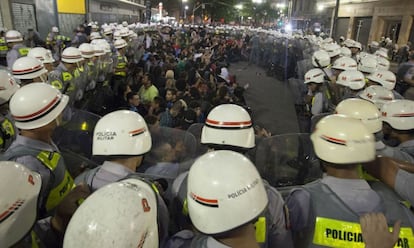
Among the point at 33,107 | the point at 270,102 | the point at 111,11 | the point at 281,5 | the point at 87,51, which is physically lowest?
the point at 270,102

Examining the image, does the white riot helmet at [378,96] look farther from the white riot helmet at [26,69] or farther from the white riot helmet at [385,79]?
the white riot helmet at [26,69]

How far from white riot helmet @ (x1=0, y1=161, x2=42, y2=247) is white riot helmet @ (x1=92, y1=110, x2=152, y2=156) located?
27.6 inches

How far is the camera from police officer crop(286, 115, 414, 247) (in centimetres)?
193

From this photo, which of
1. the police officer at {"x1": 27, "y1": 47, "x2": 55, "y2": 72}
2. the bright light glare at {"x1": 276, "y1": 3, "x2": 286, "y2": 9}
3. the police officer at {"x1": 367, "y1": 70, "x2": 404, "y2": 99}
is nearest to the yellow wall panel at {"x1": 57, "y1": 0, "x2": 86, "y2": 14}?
the police officer at {"x1": 27, "y1": 47, "x2": 55, "y2": 72}

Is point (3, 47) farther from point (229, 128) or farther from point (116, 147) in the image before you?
point (229, 128)

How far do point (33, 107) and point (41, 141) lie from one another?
0.97ft

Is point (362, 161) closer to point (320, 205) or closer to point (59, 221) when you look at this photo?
point (320, 205)

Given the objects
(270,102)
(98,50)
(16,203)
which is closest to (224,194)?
(16,203)

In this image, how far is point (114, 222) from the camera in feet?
4.15

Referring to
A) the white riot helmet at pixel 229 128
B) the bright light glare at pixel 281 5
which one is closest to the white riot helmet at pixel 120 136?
the white riot helmet at pixel 229 128

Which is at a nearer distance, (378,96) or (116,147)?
(116,147)

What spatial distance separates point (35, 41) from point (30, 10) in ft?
14.4

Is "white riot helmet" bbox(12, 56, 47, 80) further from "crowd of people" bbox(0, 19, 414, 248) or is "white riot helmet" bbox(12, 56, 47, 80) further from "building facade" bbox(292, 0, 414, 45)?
"building facade" bbox(292, 0, 414, 45)

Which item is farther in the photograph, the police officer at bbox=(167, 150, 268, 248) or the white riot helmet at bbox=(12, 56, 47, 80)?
the white riot helmet at bbox=(12, 56, 47, 80)
